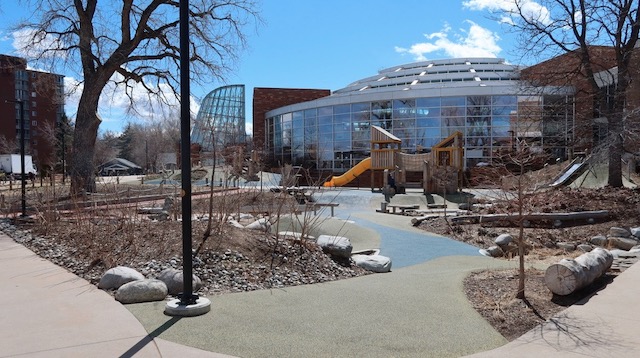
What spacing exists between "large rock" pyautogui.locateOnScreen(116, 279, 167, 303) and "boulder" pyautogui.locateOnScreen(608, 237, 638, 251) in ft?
37.6

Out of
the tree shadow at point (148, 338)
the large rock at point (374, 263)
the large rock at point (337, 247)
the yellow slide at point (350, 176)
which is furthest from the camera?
the yellow slide at point (350, 176)

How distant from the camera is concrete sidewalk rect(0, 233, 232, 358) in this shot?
14.2 feet

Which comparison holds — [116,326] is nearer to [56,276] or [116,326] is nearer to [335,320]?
[335,320]

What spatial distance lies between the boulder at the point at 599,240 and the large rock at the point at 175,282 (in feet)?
36.5

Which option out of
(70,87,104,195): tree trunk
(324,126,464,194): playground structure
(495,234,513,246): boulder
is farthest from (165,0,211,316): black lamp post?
(324,126,464,194): playground structure

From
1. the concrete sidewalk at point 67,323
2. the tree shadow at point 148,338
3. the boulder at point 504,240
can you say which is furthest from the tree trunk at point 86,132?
the tree shadow at point 148,338

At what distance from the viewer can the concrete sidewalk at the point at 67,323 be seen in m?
4.32

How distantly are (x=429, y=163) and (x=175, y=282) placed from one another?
2292 cm

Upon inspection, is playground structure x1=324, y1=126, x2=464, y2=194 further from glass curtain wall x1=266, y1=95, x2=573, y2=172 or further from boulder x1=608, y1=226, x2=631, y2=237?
boulder x1=608, y1=226, x2=631, y2=237

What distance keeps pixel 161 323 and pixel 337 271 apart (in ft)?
12.6

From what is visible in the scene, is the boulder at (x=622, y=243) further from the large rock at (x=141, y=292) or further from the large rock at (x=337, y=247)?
the large rock at (x=141, y=292)

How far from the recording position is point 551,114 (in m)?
22.6

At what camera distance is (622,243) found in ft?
41.4

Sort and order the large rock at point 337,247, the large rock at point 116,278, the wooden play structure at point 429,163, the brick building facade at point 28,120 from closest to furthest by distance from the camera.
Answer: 1. the large rock at point 116,278
2. the large rock at point 337,247
3. the wooden play structure at point 429,163
4. the brick building facade at point 28,120
